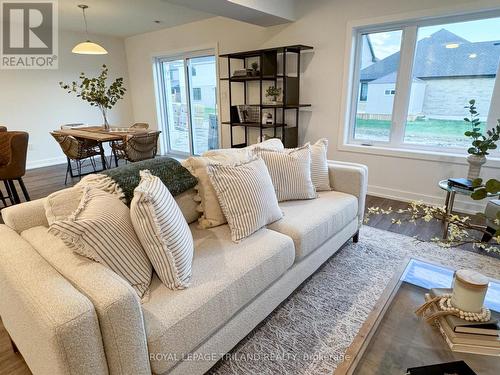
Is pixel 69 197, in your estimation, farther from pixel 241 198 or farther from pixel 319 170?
pixel 319 170

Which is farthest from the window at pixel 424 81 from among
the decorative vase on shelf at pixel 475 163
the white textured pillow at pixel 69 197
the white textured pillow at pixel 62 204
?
the white textured pillow at pixel 62 204

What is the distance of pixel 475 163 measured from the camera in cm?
281

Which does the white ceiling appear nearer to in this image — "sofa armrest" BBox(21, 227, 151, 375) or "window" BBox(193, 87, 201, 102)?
"window" BBox(193, 87, 201, 102)

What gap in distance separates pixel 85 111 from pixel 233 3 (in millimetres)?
4513

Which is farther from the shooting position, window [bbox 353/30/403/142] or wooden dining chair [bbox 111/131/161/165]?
wooden dining chair [bbox 111/131/161/165]

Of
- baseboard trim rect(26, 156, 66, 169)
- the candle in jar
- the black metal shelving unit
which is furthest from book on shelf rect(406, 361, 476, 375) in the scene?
baseboard trim rect(26, 156, 66, 169)

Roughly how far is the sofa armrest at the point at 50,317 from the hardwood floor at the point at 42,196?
521 millimetres

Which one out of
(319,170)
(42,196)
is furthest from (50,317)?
(42,196)

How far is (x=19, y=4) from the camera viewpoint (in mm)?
4133

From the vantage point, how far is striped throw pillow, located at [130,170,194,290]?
1220 millimetres

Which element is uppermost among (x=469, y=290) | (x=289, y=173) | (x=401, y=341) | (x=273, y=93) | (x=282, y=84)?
(x=282, y=84)

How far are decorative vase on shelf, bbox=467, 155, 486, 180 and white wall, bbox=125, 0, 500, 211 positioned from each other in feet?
1.04

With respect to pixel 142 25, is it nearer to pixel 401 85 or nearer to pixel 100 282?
pixel 401 85

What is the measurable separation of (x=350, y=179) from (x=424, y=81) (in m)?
1.83
